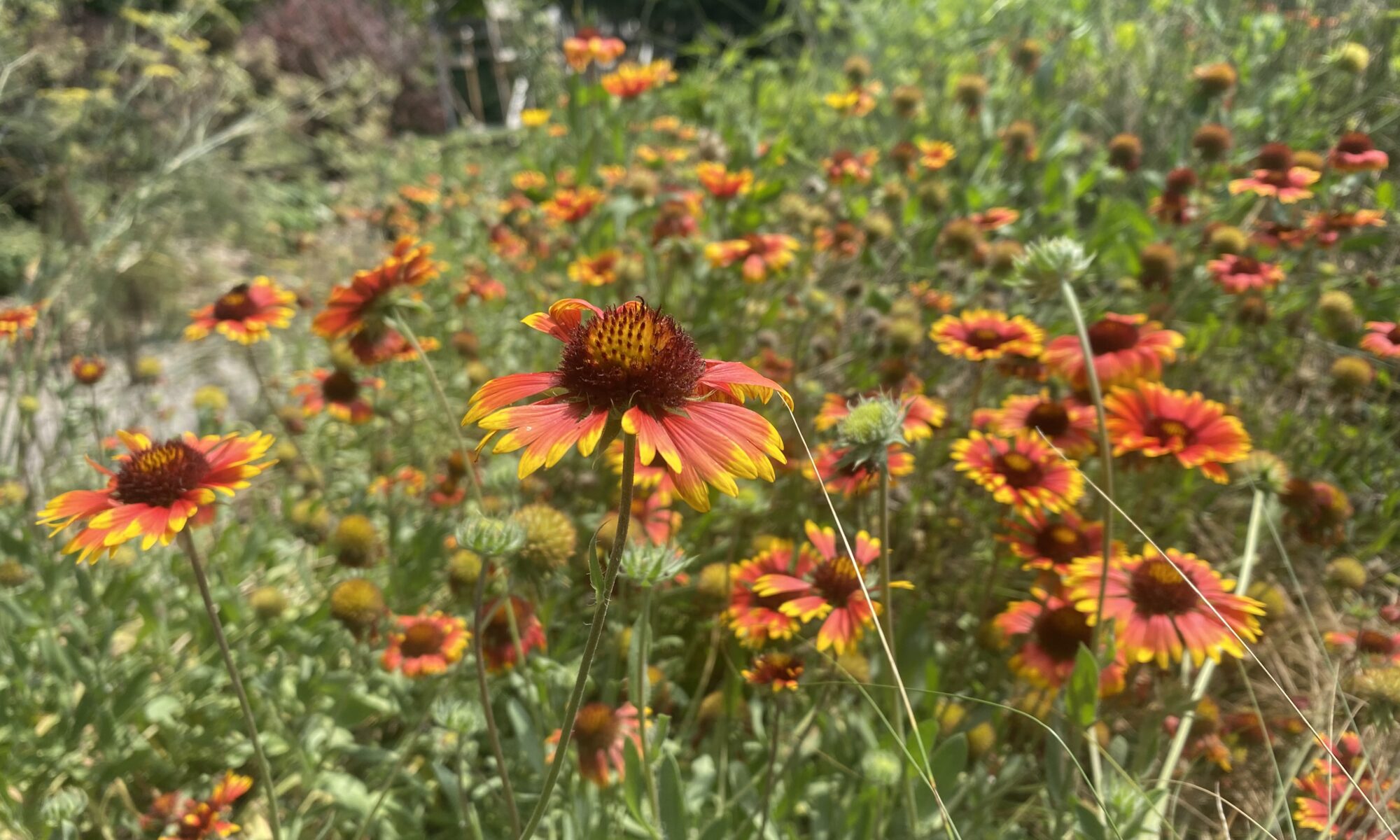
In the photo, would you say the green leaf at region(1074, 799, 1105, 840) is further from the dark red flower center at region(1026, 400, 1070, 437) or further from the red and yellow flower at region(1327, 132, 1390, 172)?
the red and yellow flower at region(1327, 132, 1390, 172)

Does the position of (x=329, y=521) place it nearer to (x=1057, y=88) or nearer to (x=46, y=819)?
(x=46, y=819)

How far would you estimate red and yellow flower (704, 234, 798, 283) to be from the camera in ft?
7.70

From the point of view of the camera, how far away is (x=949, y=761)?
1269 mm

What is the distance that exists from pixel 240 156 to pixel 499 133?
2252 mm

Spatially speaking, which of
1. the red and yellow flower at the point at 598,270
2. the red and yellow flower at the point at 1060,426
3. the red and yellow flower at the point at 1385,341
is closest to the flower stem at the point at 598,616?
the red and yellow flower at the point at 1060,426

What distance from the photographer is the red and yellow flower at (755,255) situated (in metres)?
2.35

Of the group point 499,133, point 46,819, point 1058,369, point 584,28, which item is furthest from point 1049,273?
point 499,133

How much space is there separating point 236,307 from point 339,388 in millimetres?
413

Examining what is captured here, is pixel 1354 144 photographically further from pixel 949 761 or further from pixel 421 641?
pixel 421 641

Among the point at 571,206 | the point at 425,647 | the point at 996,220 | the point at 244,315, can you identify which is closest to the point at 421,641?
the point at 425,647

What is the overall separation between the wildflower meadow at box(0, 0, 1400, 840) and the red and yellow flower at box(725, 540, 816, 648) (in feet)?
0.04

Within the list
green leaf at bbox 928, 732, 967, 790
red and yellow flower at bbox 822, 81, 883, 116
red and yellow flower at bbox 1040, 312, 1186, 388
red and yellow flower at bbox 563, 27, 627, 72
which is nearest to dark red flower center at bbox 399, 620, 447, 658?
green leaf at bbox 928, 732, 967, 790

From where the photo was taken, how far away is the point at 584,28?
342 cm

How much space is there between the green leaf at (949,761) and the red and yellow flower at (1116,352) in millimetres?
833
